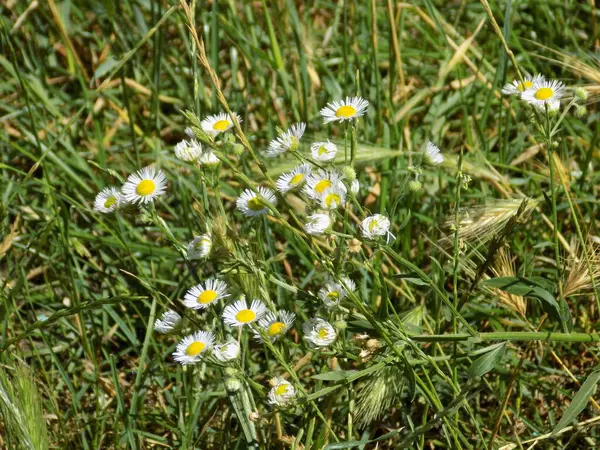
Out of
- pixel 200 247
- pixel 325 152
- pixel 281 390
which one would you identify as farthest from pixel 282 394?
pixel 325 152

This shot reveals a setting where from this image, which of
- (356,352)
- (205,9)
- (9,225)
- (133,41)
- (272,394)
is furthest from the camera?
(205,9)

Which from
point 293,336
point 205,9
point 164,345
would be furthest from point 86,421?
point 205,9

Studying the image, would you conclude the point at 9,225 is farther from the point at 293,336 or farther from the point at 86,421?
the point at 293,336

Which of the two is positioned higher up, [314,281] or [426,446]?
[314,281]

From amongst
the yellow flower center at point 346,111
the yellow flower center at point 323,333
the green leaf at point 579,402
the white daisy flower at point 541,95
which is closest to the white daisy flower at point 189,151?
the yellow flower center at point 346,111

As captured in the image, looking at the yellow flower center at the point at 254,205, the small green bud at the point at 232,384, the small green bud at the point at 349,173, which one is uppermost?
the small green bud at the point at 349,173

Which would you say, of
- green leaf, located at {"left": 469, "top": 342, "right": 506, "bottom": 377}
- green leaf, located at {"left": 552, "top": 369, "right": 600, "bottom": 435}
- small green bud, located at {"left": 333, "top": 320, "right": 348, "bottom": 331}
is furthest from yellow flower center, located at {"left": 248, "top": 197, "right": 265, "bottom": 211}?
green leaf, located at {"left": 552, "top": 369, "right": 600, "bottom": 435}

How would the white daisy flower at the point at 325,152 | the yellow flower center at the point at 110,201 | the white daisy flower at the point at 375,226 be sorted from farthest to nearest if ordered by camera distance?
the yellow flower center at the point at 110,201 < the white daisy flower at the point at 325,152 < the white daisy flower at the point at 375,226

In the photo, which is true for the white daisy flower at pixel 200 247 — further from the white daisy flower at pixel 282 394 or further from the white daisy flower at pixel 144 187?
the white daisy flower at pixel 282 394
